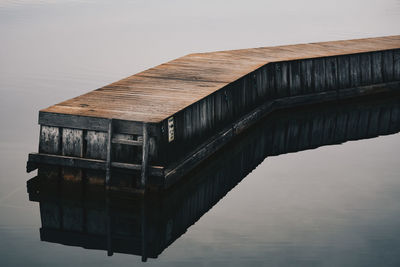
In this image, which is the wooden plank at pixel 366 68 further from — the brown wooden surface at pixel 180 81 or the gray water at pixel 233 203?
the gray water at pixel 233 203

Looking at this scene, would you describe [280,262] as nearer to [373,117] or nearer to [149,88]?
[149,88]

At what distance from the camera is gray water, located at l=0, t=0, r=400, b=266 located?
12.2m

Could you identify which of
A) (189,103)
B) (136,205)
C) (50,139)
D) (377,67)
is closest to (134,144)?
(136,205)

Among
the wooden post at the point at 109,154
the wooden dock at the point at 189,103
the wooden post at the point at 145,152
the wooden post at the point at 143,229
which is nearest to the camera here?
the wooden post at the point at 143,229

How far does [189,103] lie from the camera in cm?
1538

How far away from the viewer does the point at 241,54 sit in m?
22.8

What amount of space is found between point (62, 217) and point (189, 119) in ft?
10.2

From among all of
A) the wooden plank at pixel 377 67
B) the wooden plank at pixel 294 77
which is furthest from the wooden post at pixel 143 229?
the wooden plank at pixel 377 67

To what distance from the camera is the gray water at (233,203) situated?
39.9 ft

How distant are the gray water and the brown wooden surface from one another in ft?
6.30

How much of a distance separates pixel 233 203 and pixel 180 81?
428cm

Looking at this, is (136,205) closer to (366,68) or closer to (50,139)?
(50,139)

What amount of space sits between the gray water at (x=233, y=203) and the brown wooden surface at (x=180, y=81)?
1.92m

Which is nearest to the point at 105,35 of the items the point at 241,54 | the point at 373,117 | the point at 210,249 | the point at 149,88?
the point at 241,54
